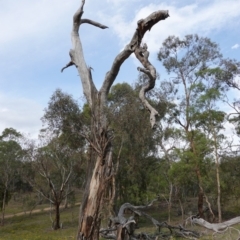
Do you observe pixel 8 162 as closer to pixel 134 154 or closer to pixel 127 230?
pixel 134 154

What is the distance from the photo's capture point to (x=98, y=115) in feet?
24.0

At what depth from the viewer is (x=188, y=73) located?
2172 centimetres

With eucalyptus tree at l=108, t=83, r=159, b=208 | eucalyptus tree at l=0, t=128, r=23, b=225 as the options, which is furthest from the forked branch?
eucalyptus tree at l=0, t=128, r=23, b=225

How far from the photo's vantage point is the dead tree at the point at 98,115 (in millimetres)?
6516

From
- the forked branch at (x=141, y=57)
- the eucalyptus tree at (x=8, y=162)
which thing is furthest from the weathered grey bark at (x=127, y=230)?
the eucalyptus tree at (x=8, y=162)

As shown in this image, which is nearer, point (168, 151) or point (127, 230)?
point (127, 230)

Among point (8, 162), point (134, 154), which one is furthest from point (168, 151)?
point (8, 162)

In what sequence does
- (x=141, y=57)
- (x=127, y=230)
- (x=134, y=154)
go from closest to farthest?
(x=141, y=57), (x=127, y=230), (x=134, y=154)

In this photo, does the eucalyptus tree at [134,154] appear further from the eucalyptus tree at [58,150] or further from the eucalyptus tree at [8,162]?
the eucalyptus tree at [8,162]

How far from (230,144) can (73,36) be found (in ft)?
40.5

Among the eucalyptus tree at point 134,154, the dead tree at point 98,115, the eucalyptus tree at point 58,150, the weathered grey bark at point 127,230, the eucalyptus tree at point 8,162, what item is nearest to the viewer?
the dead tree at point 98,115

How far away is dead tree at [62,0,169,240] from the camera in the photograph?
21.4 feet

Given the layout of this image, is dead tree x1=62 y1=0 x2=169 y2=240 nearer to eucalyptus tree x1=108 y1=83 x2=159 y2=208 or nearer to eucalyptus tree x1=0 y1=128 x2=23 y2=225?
eucalyptus tree x1=108 y1=83 x2=159 y2=208

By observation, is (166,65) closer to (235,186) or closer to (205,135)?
(205,135)
